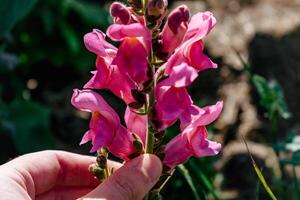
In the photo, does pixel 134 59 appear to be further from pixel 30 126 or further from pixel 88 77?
pixel 88 77

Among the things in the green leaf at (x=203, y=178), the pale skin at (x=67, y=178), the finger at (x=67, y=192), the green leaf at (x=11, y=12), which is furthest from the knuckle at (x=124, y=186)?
the green leaf at (x=11, y=12)

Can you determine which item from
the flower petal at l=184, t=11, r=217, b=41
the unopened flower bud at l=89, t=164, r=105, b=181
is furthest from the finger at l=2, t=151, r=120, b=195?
the flower petal at l=184, t=11, r=217, b=41

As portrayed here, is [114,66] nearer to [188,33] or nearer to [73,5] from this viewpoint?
[188,33]

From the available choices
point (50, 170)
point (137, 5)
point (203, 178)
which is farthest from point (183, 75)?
point (203, 178)

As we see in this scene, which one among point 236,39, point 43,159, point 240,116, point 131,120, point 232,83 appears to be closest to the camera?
point 131,120

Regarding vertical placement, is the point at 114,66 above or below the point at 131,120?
above

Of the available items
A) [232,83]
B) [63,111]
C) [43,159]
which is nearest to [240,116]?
[232,83]

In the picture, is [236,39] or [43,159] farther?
[236,39]
